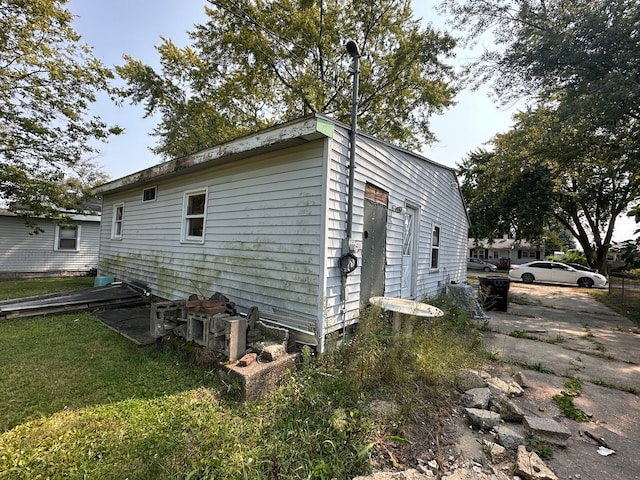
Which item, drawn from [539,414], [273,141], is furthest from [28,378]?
[539,414]

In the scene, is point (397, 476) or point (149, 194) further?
point (149, 194)

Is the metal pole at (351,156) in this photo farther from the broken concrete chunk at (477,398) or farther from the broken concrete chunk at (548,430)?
the broken concrete chunk at (548,430)

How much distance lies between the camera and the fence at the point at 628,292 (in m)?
10.4

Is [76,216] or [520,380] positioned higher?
[76,216]

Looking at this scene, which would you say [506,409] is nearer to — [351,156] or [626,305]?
[351,156]

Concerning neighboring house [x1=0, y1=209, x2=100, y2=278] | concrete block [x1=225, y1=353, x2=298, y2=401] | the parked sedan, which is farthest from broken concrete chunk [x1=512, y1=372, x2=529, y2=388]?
the parked sedan

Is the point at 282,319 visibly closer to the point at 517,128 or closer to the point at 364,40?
the point at 364,40

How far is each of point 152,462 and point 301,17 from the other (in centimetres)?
1406

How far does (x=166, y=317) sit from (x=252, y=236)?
172 centimetres

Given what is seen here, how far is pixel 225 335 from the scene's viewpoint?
3.56 m

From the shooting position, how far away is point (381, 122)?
48.1 ft

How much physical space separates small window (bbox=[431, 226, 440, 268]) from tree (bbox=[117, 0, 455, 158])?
8011mm

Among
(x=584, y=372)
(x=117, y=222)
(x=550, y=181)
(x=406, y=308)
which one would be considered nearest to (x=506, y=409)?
(x=406, y=308)

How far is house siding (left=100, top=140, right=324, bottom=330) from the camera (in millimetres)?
4020
